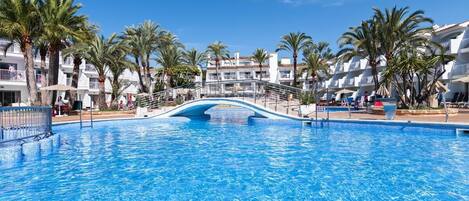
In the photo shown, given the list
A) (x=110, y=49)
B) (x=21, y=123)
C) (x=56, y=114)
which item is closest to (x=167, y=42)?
(x=110, y=49)

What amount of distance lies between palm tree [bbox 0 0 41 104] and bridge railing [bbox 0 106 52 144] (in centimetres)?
1317

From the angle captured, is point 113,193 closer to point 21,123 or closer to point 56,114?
point 21,123

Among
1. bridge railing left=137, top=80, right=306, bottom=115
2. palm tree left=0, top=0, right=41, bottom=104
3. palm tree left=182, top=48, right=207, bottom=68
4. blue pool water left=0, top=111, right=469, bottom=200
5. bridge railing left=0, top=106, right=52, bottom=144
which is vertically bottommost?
blue pool water left=0, top=111, right=469, bottom=200

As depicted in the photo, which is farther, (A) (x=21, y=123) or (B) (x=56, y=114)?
(B) (x=56, y=114)

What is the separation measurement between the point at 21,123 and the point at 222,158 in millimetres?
6355

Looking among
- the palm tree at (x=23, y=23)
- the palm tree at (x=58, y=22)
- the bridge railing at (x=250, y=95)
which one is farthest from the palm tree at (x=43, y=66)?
the bridge railing at (x=250, y=95)

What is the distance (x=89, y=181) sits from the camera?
7.08m

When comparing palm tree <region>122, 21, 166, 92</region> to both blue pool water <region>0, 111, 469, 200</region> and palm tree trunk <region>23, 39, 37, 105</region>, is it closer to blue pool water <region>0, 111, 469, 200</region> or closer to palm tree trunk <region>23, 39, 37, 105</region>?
palm tree trunk <region>23, 39, 37, 105</region>

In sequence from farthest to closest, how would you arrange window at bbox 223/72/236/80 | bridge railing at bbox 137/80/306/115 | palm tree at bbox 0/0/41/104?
window at bbox 223/72/236/80 → bridge railing at bbox 137/80/306/115 → palm tree at bbox 0/0/41/104

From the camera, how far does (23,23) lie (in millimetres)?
21188

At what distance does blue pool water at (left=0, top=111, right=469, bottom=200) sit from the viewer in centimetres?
614

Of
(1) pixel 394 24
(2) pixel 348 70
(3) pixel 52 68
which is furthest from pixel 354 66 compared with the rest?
(3) pixel 52 68

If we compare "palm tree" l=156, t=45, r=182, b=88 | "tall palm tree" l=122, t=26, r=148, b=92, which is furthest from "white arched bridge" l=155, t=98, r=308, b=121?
"palm tree" l=156, t=45, r=182, b=88

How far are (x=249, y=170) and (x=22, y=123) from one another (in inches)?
288
